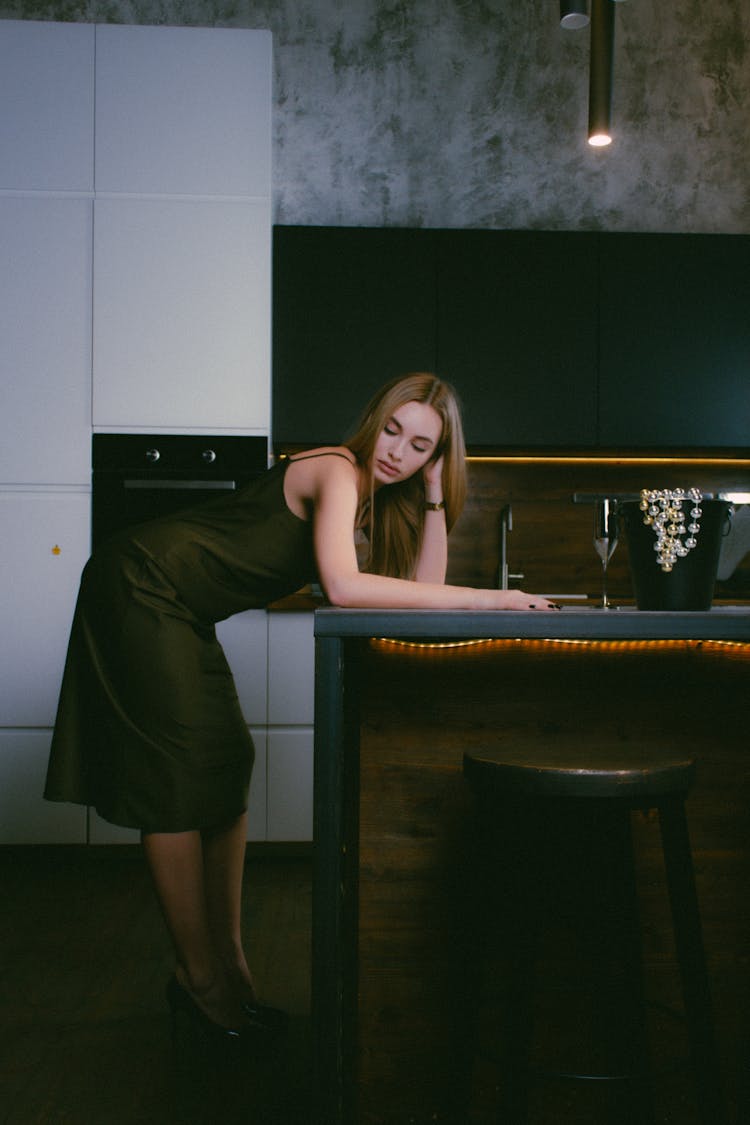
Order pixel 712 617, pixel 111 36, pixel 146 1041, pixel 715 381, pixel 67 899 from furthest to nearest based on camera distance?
1. pixel 715 381
2. pixel 111 36
3. pixel 67 899
4. pixel 146 1041
5. pixel 712 617

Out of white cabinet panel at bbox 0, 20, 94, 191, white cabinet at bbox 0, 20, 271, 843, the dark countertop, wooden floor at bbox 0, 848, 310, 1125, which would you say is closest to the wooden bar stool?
the dark countertop

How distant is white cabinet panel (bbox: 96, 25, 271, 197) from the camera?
9.55 ft

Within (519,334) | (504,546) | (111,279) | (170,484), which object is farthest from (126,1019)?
(519,334)

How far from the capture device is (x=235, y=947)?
1.78 metres

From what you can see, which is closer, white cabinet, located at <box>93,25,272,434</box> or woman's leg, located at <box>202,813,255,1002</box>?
woman's leg, located at <box>202,813,255,1002</box>

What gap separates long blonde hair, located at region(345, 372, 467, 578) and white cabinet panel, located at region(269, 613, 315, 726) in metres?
1.04

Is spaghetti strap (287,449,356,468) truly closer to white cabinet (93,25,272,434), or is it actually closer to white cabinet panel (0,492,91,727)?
white cabinet (93,25,272,434)

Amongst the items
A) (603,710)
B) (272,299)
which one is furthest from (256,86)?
(603,710)

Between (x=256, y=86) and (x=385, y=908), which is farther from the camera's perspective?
(x=256, y=86)

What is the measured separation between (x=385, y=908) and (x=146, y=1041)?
72 cm

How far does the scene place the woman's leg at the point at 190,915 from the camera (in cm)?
162

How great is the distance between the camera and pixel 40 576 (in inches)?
114

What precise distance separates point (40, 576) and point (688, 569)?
2.24m

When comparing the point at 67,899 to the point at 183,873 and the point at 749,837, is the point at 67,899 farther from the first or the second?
the point at 749,837
